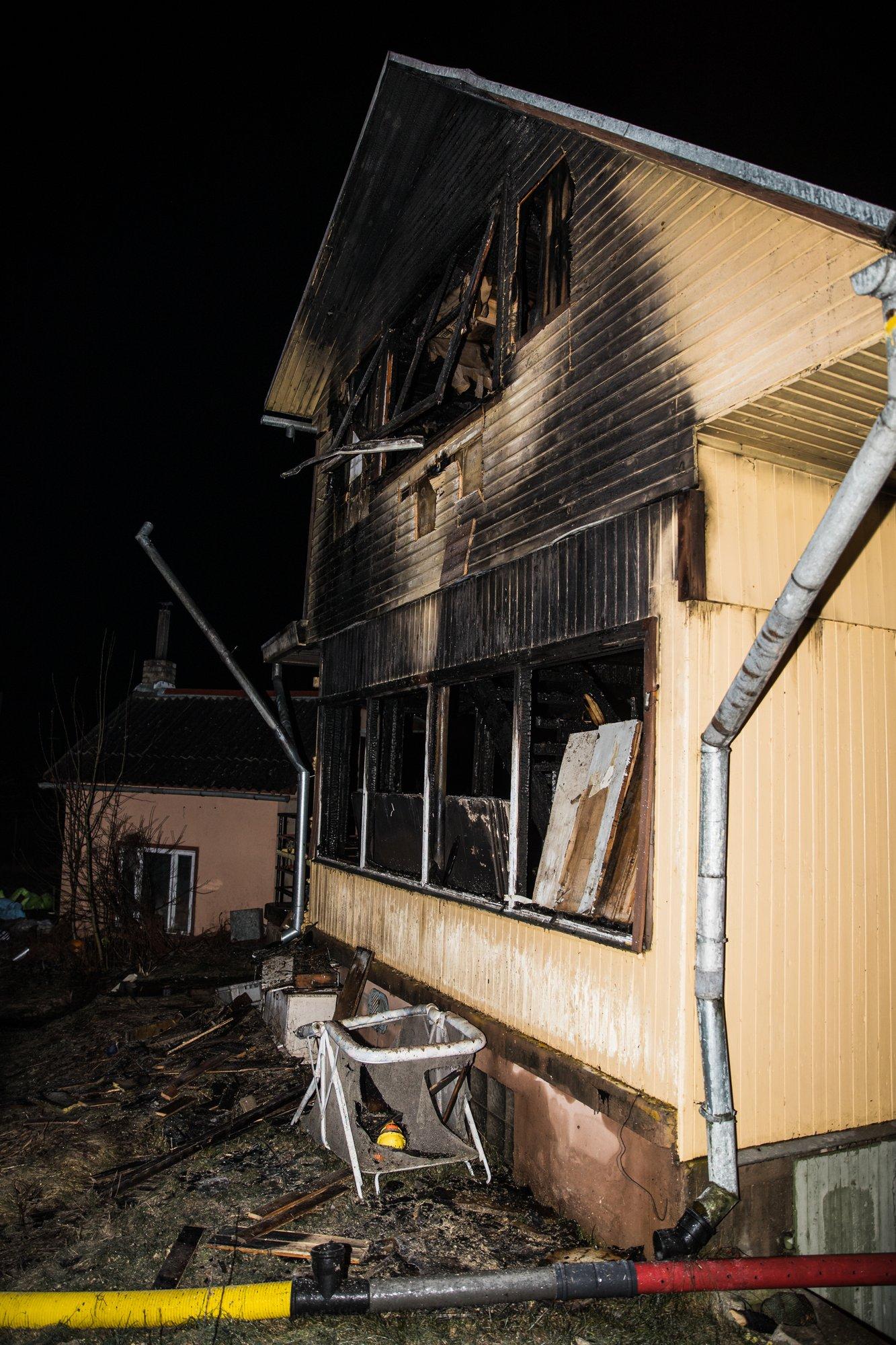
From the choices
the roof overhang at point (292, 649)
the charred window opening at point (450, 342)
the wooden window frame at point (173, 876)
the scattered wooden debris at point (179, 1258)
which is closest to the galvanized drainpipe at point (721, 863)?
the scattered wooden debris at point (179, 1258)

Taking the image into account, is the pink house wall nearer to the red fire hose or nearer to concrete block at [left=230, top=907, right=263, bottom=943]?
concrete block at [left=230, top=907, right=263, bottom=943]

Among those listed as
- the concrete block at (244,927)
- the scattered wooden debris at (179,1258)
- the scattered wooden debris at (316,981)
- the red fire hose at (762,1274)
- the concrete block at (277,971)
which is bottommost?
the concrete block at (244,927)

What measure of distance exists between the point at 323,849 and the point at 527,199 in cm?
748

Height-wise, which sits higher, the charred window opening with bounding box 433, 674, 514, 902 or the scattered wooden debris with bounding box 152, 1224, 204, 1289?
the charred window opening with bounding box 433, 674, 514, 902

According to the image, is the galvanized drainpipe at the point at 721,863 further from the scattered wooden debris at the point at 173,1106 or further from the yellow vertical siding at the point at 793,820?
the scattered wooden debris at the point at 173,1106

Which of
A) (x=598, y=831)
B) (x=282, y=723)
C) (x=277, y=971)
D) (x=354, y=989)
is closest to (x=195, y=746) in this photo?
(x=282, y=723)

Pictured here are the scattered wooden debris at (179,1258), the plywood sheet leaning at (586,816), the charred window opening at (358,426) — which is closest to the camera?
the scattered wooden debris at (179,1258)

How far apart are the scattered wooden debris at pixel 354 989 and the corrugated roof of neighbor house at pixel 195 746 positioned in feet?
23.8

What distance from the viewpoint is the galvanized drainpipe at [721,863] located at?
342 cm

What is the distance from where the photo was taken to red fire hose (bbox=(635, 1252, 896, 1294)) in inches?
145

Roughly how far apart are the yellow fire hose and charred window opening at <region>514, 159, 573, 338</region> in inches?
251

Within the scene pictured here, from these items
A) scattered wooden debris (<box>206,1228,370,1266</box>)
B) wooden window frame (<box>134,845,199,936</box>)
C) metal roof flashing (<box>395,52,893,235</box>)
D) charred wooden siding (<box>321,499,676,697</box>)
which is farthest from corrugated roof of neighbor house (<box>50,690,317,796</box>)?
metal roof flashing (<box>395,52,893,235</box>)


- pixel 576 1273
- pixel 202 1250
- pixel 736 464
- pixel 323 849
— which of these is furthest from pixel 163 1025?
pixel 736 464

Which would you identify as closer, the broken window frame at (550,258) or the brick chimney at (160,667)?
the broken window frame at (550,258)
